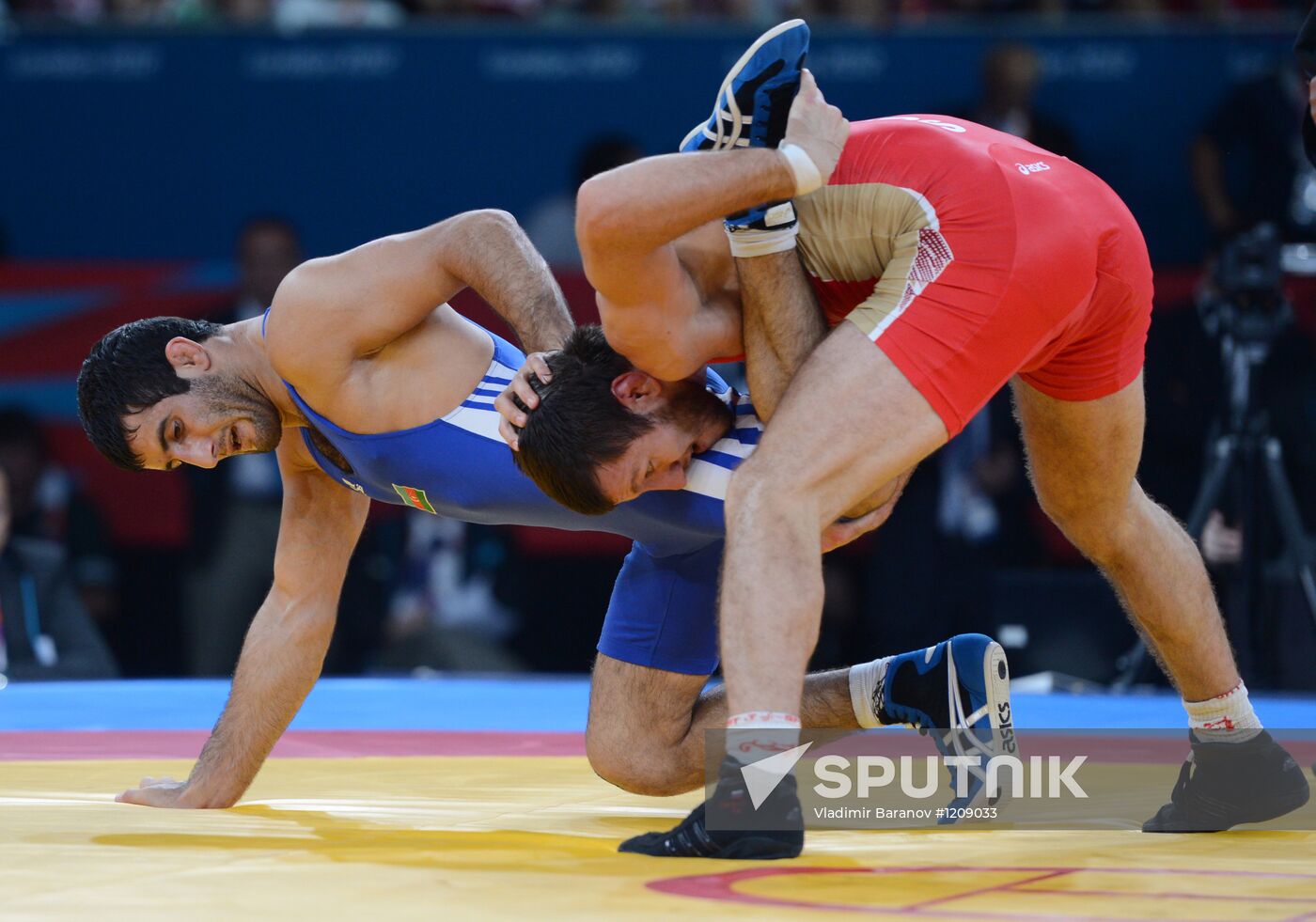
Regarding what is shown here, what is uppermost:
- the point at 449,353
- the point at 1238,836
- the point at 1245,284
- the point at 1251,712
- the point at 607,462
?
the point at 1245,284

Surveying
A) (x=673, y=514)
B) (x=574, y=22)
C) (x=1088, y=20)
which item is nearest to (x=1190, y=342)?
(x=1088, y=20)

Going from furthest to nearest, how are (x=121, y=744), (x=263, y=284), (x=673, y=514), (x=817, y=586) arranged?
1. (x=263, y=284)
2. (x=121, y=744)
3. (x=673, y=514)
4. (x=817, y=586)

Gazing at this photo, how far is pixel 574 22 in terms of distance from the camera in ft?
23.0

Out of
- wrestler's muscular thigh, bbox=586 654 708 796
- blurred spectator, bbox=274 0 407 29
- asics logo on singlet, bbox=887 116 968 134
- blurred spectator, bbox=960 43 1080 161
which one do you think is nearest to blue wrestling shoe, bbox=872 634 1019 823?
wrestler's muscular thigh, bbox=586 654 708 796

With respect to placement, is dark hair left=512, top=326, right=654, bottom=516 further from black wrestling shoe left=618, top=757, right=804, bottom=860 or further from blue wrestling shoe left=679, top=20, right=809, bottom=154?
black wrestling shoe left=618, top=757, right=804, bottom=860

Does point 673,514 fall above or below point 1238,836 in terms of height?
above

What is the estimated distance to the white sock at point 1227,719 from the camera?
3121mm

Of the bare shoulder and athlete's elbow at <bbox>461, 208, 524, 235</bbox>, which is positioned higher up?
athlete's elbow at <bbox>461, 208, 524, 235</bbox>

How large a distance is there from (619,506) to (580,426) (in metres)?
0.44

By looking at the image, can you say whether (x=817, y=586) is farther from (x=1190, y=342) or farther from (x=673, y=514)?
(x=1190, y=342)

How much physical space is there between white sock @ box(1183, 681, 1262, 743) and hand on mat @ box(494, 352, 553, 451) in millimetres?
1301

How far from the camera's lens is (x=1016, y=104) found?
21.4 ft

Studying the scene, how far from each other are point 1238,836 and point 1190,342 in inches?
141

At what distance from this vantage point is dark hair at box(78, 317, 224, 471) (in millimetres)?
3311
